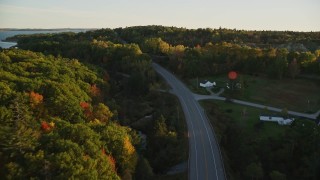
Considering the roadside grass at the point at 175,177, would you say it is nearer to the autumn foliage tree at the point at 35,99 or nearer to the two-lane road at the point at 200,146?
the two-lane road at the point at 200,146

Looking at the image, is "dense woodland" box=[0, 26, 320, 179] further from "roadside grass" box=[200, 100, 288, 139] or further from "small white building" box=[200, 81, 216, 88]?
"small white building" box=[200, 81, 216, 88]

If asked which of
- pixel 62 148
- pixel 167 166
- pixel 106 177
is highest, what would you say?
pixel 62 148

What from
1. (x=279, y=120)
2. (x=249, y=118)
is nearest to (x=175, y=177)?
(x=249, y=118)

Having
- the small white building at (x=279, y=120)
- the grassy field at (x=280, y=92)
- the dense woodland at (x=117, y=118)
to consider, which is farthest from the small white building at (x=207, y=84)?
the small white building at (x=279, y=120)

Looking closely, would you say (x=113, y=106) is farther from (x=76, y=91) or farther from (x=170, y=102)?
(x=170, y=102)

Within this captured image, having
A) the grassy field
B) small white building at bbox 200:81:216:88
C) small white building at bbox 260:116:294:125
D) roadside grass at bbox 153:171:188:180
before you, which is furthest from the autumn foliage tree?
small white building at bbox 200:81:216:88

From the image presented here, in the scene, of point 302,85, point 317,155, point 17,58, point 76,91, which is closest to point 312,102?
point 302,85

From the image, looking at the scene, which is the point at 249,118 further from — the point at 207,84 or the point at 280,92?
the point at 207,84
